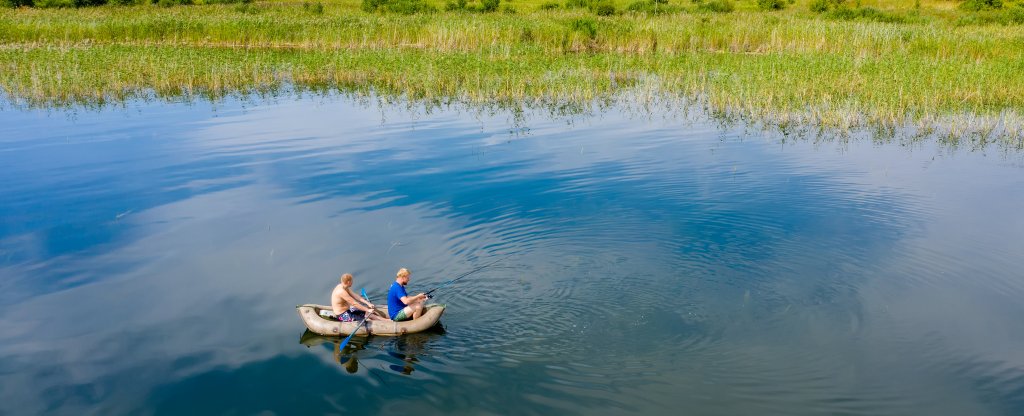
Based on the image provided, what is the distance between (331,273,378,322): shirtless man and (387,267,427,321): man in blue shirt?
0.87 ft

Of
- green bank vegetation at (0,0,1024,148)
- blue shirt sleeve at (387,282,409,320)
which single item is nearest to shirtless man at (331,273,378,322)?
blue shirt sleeve at (387,282,409,320)

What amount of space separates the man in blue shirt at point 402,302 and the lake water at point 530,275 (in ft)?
1.29

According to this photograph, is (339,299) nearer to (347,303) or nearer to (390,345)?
(347,303)

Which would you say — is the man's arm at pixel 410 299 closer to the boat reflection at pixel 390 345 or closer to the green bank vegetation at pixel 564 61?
the boat reflection at pixel 390 345

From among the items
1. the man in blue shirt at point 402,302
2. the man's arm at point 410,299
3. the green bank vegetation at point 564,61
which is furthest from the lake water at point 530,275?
the green bank vegetation at point 564,61

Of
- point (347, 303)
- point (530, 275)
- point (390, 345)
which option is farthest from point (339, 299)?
point (530, 275)

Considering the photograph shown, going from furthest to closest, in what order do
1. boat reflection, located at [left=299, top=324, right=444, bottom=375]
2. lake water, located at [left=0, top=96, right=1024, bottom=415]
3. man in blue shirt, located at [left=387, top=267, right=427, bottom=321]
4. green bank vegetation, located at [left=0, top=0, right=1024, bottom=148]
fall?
green bank vegetation, located at [left=0, top=0, right=1024, bottom=148] < man in blue shirt, located at [left=387, top=267, right=427, bottom=321] < boat reflection, located at [left=299, top=324, right=444, bottom=375] < lake water, located at [left=0, top=96, right=1024, bottom=415]

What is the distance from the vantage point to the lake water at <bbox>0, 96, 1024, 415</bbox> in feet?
30.6

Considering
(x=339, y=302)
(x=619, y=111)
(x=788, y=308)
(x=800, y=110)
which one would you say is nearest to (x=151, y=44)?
(x=619, y=111)

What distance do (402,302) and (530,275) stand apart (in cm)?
234

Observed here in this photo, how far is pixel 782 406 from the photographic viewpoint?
888 centimetres

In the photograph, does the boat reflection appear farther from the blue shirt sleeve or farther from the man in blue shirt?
the blue shirt sleeve

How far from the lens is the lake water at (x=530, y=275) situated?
9336 mm

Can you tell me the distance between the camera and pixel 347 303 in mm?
10938
